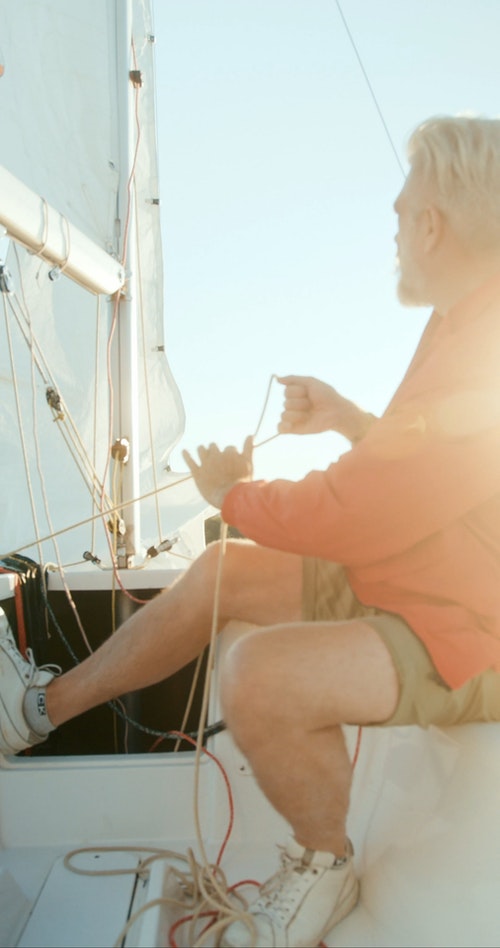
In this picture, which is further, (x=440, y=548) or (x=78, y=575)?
(x=78, y=575)

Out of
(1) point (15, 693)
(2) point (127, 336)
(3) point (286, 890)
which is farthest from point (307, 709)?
(2) point (127, 336)

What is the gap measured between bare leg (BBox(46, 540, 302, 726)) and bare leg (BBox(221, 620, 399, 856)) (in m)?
0.30

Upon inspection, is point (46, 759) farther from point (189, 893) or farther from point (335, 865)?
point (335, 865)

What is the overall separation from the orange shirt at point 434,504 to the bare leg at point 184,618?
24 centimetres

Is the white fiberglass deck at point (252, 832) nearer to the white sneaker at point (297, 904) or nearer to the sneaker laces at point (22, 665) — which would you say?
the white sneaker at point (297, 904)

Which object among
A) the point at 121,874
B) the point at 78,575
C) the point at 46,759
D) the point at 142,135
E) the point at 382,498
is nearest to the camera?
the point at 382,498

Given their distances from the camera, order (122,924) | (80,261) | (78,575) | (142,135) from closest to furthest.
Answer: (122,924) → (78,575) → (80,261) → (142,135)

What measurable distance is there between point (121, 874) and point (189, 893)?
0.18 m

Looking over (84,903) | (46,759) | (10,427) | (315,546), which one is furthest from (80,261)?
(84,903)

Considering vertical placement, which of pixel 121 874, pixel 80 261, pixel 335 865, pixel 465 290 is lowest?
pixel 121 874

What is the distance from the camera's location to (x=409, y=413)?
105 centimetres

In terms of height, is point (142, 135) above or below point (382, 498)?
above

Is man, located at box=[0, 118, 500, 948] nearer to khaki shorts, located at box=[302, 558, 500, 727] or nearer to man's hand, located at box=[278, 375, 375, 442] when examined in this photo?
khaki shorts, located at box=[302, 558, 500, 727]

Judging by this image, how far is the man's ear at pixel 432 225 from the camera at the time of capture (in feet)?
3.81
